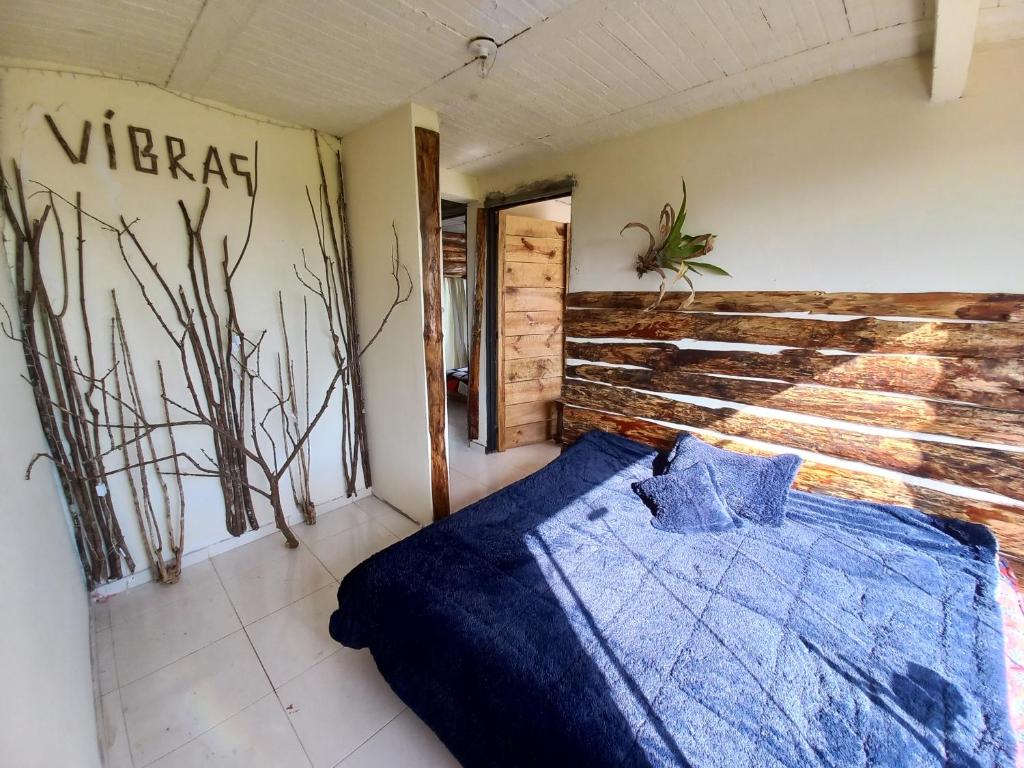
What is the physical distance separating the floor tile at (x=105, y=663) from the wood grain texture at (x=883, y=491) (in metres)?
2.50

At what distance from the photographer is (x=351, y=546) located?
229cm

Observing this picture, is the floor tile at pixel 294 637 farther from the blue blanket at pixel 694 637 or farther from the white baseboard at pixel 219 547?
the white baseboard at pixel 219 547

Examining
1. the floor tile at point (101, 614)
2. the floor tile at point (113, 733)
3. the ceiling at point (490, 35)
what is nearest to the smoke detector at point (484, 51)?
the ceiling at point (490, 35)

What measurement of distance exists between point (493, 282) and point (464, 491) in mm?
1631

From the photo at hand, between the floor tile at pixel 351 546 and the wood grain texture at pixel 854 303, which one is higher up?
the wood grain texture at pixel 854 303

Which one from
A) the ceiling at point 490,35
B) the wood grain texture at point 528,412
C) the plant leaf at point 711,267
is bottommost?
the wood grain texture at point 528,412

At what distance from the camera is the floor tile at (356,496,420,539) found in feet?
8.04

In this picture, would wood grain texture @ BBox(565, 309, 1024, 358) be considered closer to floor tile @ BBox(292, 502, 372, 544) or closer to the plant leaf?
the plant leaf

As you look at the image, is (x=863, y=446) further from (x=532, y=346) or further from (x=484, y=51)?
(x=532, y=346)

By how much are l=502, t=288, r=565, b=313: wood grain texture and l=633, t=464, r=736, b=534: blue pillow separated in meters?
1.93

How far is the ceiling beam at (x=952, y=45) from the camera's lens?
1029 mm

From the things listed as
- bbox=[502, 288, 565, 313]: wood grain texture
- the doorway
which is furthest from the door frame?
bbox=[502, 288, 565, 313]: wood grain texture

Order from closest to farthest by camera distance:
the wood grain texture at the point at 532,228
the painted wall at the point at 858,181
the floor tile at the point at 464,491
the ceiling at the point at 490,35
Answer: the ceiling at the point at 490,35 → the painted wall at the point at 858,181 → the floor tile at the point at 464,491 → the wood grain texture at the point at 532,228

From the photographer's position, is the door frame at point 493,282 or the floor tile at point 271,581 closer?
the floor tile at point 271,581
